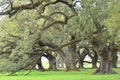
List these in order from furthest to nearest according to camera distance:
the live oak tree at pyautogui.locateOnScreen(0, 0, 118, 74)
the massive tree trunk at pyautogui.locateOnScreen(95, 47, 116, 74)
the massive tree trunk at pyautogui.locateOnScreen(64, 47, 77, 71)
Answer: the massive tree trunk at pyautogui.locateOnScreen(64, 47, 77, 71) < the massive tree trunk at pyautogui.locateOnScreen(95, 47, 116, 74) < the live oak tree at pyautogui.locateOnScreen(0, 0, 118, 74)

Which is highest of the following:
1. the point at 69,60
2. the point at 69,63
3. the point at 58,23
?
the point at 58,23

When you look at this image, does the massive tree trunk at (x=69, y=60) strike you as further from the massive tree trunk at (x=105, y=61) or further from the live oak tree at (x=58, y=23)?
the massive tree trunk at (x=105, y=61)

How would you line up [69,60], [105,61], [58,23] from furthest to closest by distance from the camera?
[69,60], [105,61], [58,23]

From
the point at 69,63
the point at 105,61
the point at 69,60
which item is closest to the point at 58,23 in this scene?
the point at 105,61

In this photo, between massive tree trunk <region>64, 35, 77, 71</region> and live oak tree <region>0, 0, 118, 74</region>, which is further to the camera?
massive tree trunk <region>64, 35, 77, 71</region>

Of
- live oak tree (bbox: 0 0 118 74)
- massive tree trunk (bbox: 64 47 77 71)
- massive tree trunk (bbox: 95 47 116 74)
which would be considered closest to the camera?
live oak tree (bbox: 0 0 118 74)

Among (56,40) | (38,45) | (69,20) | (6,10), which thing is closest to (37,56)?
(38,45)

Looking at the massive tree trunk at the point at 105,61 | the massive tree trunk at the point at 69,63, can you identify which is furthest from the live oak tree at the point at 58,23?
Result: the massive tree trunk at the point at 69,63

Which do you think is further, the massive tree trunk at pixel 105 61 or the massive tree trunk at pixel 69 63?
the massive tree trunk at pixel 69 63

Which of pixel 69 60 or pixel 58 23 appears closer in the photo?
pixel 58 23

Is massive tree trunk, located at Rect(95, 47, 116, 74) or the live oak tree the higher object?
the live oak tree

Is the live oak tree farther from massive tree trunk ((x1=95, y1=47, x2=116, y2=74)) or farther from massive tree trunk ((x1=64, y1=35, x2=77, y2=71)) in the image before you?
massive tree trunk ((x1=64, y1=35, x2=77, y2=71))

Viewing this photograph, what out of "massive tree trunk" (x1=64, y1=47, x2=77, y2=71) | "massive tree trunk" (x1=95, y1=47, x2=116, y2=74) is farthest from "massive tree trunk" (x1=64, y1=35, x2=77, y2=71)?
"massive tree trunk" (x1=95, y1=47, x2=116, y2=74)

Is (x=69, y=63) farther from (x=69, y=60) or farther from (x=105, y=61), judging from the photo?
(x=105, y=61)
